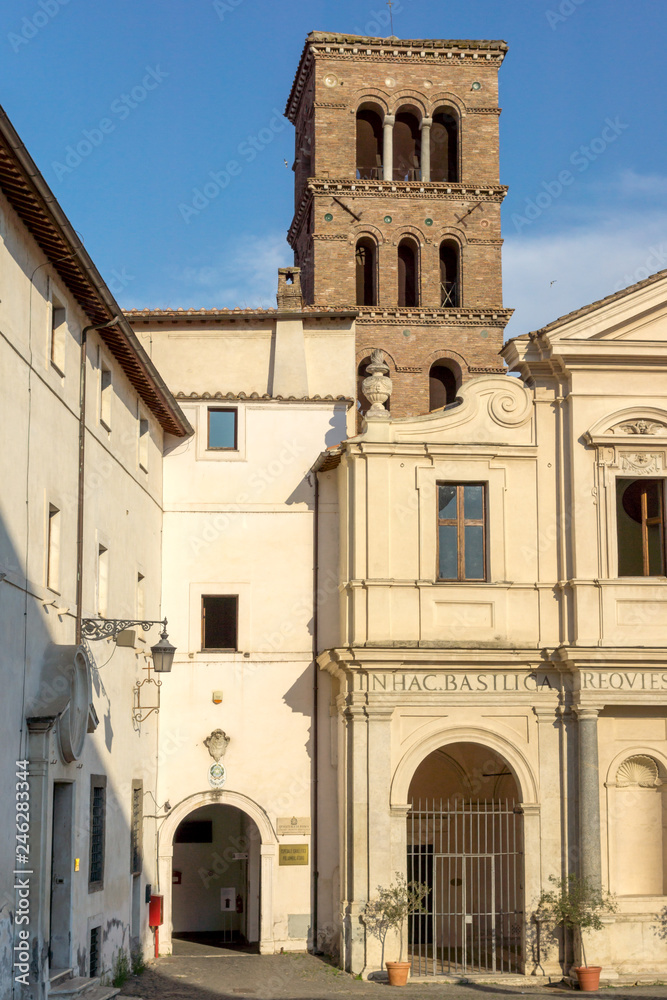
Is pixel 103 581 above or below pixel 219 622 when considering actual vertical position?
above

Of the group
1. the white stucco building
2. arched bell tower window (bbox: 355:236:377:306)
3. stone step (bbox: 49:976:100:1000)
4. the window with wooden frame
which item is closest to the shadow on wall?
the white stucco building

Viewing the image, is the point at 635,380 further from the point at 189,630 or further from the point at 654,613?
the point at 189,630

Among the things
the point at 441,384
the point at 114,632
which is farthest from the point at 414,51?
the point at 114,632

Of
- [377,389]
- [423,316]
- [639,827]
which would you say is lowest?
[639,827]

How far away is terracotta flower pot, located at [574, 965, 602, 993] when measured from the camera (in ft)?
68.3

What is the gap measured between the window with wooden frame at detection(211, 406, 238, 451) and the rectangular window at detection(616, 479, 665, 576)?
7197 millimetres

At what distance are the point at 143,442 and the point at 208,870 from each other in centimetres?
1065

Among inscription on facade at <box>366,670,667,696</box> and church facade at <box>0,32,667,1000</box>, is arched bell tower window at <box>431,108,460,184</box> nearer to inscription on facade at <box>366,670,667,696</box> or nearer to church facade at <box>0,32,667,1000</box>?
church facade at <box>0,32,667,1000</box>

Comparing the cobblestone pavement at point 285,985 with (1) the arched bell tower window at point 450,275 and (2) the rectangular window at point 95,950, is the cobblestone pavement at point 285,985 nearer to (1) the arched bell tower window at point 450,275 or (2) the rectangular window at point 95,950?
(2) the rectangular window at point 95,950

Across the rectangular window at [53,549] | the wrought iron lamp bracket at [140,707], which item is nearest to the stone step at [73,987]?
the rectangular window at [53,549]

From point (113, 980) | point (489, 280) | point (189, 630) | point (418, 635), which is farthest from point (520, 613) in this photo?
point (489, 280)

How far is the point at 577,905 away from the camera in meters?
21.6

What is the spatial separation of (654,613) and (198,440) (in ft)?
29.1

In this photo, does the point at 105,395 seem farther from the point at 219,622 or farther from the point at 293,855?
the point at 293,855
